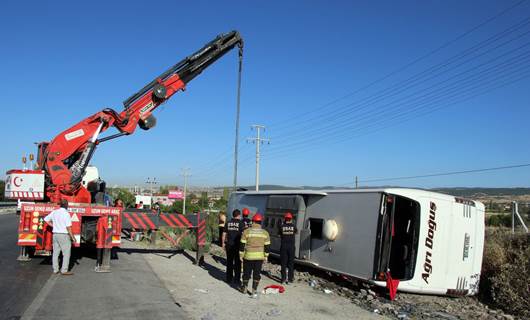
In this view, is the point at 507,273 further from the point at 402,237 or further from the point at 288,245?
the point at 288,245

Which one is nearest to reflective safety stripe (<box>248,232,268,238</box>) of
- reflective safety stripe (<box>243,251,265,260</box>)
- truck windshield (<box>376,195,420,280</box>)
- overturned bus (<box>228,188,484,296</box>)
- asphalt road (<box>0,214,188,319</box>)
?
reflective safety stripe (<box>243,251,265,260</box>)

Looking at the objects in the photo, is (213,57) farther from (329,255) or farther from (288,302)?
(288,302)

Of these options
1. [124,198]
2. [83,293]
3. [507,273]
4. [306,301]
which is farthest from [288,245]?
[124,198]

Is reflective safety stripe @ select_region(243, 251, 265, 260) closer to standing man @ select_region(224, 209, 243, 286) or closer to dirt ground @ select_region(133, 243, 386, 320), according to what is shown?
dirt ground @ select_region(133, 243, 386, 320)

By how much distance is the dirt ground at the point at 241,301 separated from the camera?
7.92 metres

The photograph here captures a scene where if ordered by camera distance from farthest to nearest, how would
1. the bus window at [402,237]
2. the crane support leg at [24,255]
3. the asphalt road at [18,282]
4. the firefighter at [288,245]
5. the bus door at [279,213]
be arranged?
the bus door at [279,213] < the crane support leg at [24,255] < the firefighter at [288,245] < the bus window at [402,237] < the asphalt road at [18,282]

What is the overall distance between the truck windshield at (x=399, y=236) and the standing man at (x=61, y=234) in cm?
654

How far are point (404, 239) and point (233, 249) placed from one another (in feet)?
13.1

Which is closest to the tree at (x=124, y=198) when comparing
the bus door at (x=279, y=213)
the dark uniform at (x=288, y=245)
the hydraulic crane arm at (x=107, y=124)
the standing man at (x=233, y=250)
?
the hydraulic crane arm at (x=107, y=124)

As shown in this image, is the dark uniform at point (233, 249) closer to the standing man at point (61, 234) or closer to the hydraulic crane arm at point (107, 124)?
the standing man at point (61, 234)

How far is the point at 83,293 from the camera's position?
8508 mm

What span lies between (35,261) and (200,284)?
4520mm

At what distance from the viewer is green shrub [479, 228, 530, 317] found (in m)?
10.1

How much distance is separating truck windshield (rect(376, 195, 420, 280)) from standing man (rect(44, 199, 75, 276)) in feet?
21.4
